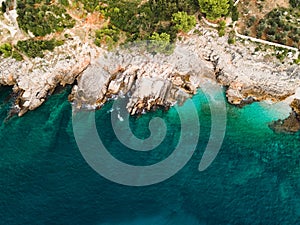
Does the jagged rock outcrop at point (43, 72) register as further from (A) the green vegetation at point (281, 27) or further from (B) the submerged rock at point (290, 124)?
(B) the submerged rock at point (290, 124)

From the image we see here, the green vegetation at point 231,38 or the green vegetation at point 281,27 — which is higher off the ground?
the green vegetation at point 281,27

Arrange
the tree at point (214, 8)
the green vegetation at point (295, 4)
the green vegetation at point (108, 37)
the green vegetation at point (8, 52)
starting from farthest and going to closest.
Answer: the green vegetation at point (295, 4) < the green vegetation at point (108, 37) < the tree at point (214, 8) < the green vegetation at point (8, 52)

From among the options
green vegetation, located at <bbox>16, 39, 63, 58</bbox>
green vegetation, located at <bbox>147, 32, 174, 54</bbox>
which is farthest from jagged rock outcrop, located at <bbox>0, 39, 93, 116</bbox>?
green vegetation, located at <bbox>147, 32, 174, 54</bbox>

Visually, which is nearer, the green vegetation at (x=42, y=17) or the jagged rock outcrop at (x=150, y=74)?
the jagged rock outcrop at (x=150, y=74)

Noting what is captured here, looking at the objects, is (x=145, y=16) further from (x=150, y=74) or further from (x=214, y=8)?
(x=214, y=8)

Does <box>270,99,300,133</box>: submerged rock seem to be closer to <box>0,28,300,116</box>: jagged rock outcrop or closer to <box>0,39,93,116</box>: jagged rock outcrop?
<box>0,28,300,116</box>: jagged rock outcrop

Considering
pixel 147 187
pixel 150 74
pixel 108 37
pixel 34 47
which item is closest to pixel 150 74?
pixel 150 74

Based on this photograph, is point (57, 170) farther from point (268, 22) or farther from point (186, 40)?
point (268, 22)

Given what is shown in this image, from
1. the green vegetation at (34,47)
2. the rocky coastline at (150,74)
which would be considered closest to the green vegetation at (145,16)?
the rocky coastline at (150,74)
